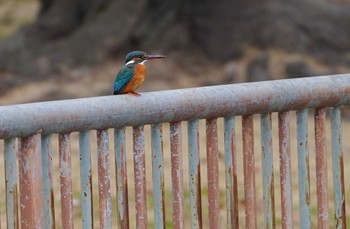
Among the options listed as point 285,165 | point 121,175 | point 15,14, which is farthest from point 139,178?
point 15,14

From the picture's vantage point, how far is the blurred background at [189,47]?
362 inches

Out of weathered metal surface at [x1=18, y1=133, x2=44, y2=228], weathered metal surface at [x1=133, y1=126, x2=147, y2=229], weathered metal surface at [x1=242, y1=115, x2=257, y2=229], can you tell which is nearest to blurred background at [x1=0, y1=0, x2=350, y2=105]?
weathered metal surface at [x1=242, y1=115, x2=257, y2=229]

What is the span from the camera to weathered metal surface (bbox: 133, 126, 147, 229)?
113 inches

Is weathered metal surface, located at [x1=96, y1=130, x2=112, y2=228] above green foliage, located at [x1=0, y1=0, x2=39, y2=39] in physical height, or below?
below

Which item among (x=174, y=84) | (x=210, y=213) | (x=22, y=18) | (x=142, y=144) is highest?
(x=22, y=18)

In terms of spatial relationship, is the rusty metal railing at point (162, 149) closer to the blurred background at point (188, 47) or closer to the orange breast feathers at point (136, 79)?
the orange breast feathers at point (136, 79)

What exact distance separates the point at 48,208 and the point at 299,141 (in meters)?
0.86

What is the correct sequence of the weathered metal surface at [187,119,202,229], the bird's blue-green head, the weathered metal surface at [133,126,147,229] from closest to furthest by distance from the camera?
the weathered metal surface at [133,126,147,229]
the weathered metal surface at [187,119,202,229]
the bird's blue-green head

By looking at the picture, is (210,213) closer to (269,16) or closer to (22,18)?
(269,16)

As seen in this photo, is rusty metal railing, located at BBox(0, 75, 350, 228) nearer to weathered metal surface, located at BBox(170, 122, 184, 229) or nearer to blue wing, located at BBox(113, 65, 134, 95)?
weathered metal surface, located at BBox(170, 122, 184, 229)

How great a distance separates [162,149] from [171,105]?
0.13 metres

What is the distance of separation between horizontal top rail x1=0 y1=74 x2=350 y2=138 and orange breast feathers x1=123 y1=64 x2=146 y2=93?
0.87 metres

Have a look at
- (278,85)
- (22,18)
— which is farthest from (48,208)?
(22,18)

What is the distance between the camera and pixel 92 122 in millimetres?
2758
